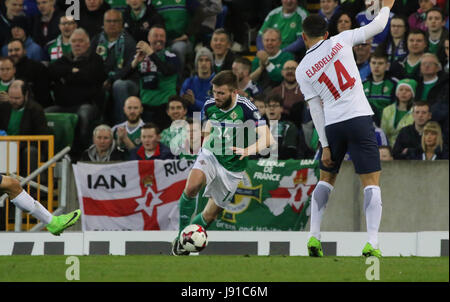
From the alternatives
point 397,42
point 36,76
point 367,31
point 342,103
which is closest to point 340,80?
point 342,103

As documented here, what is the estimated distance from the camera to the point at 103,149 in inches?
531

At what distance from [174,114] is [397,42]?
3604mm

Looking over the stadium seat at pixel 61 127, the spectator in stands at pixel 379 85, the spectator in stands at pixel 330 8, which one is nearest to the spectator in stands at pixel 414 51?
the spectator in stands at pixel 379 85

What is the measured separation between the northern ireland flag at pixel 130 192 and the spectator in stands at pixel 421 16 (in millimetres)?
4326

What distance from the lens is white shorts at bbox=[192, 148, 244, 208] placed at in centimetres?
1018

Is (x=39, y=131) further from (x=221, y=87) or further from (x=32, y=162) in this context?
(x=221, y=87)

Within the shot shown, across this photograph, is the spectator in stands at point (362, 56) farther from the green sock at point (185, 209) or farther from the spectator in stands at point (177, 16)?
the green sock at point (185, 209)

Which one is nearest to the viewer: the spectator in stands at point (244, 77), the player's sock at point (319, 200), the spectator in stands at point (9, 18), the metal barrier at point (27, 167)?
the player's sock at point (319, 200)

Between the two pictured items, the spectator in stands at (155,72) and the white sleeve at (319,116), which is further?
the spectator in stands at (155,72)

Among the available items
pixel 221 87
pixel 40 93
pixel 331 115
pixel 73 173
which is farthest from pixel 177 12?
pixel 331 115

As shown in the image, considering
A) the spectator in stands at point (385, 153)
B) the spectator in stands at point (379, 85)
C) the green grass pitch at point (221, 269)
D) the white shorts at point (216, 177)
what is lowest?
the green grass pitch at point (221, 269)

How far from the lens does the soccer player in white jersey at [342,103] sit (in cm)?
880

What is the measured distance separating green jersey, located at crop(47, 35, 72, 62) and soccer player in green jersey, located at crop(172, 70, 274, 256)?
201 inches

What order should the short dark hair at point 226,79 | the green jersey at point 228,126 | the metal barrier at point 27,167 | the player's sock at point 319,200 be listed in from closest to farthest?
the player's sock at point 319,200
the short dark hair at point 226,79
the green jersey at point 228,126
the metal barrier at point 27,167
